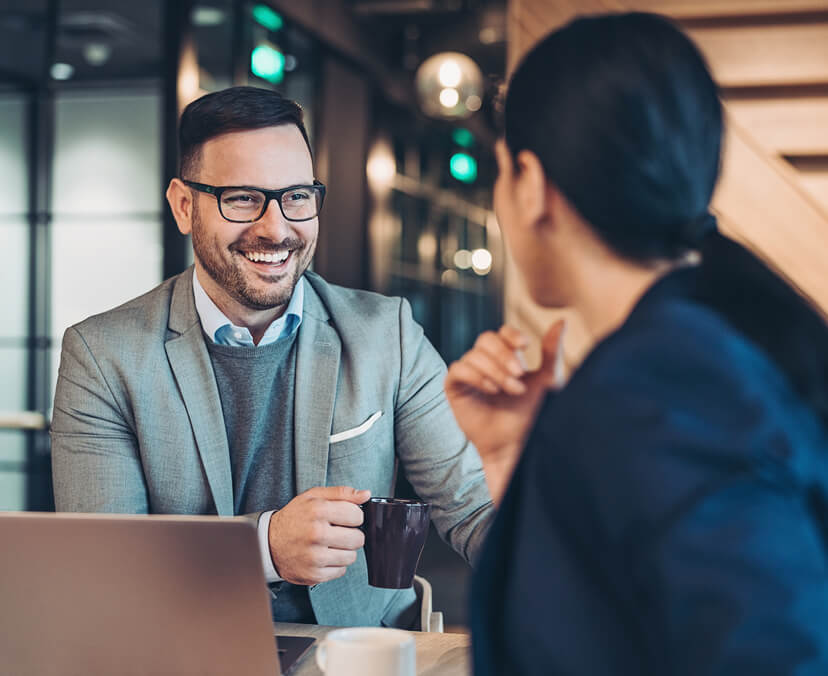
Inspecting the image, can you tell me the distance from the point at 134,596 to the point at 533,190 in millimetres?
632

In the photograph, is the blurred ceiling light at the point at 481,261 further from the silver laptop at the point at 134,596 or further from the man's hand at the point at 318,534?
the silver laptop at the point at 134,596

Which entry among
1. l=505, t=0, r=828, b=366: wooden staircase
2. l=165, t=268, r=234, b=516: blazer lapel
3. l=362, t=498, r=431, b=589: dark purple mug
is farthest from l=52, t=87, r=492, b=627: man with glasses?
l=505, t=0, r=828, b=366: wooden staircase

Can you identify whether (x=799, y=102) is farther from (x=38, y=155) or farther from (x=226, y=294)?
(x=38, y=155)

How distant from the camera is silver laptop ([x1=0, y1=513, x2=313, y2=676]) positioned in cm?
103

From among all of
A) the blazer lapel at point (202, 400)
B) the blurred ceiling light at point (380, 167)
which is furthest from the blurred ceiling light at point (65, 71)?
the blazer lapel at point (202, 400)

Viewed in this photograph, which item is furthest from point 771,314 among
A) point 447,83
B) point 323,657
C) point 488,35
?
point 488,35

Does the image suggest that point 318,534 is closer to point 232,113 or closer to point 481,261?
point 232,113

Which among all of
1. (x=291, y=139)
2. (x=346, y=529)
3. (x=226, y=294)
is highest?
(x=291, y=139)

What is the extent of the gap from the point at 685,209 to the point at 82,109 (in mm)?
5795

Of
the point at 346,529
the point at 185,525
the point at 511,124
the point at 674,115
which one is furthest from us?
the point at 346,529

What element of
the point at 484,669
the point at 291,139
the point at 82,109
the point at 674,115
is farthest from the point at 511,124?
the point at 82,109

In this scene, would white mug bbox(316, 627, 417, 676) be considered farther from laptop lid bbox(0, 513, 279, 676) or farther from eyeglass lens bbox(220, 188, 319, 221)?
eyeglass lens bbox(220, 188, 319, 221)

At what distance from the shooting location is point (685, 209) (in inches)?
32.4

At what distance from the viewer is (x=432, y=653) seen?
1277 mm
